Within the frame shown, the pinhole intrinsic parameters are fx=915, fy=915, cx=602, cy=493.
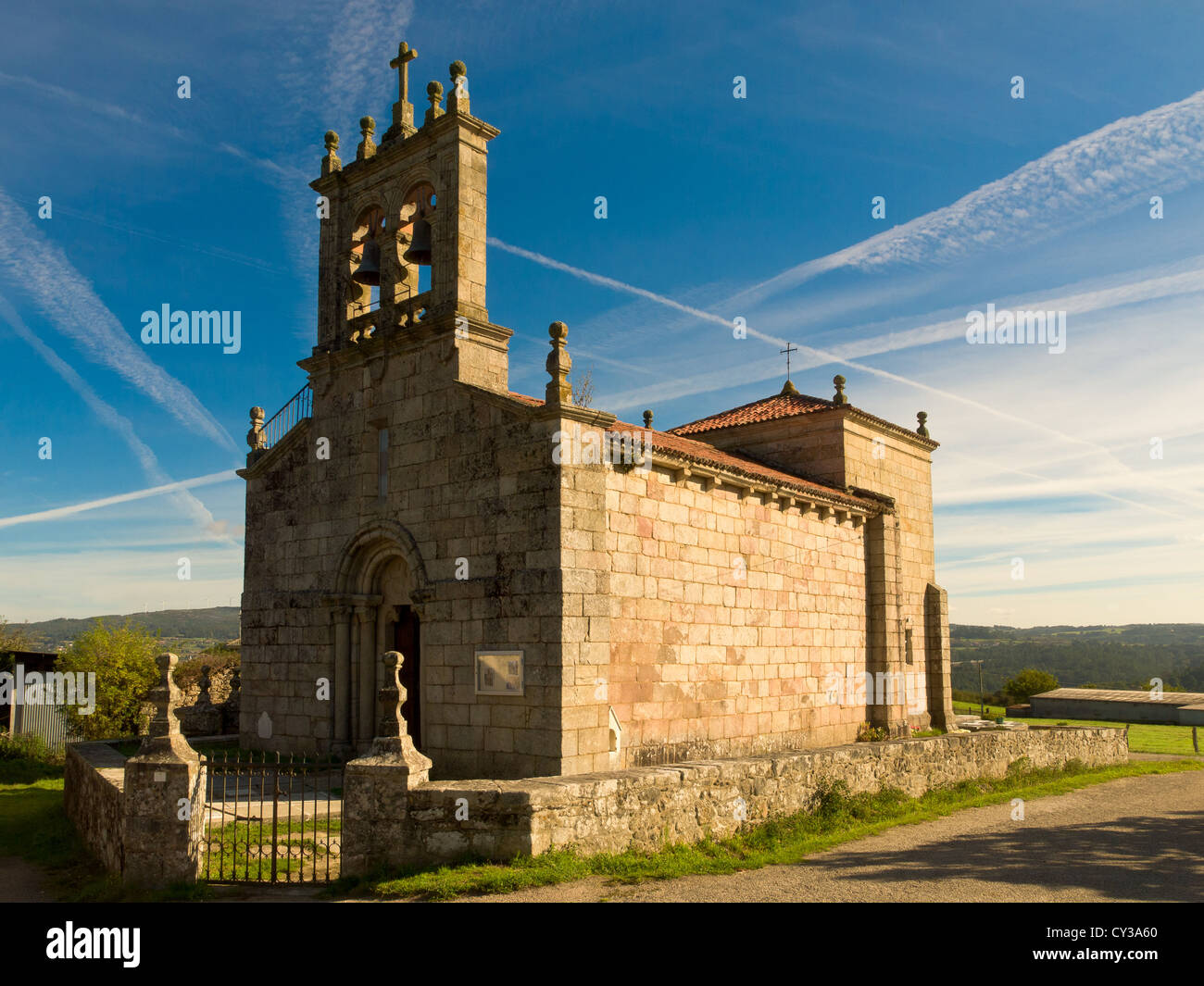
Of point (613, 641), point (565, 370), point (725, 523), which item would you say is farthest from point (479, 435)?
point (725, 523)

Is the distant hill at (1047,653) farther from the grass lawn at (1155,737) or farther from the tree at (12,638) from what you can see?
the tree at (12,638)

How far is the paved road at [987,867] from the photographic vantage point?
7.45 metres

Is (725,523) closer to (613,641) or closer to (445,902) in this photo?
(613,641)

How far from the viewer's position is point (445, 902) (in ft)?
23.1

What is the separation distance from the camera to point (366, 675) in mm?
14375

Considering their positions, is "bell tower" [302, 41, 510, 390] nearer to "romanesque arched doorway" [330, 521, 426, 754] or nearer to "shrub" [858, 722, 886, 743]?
"romanesque arched doorway" [330, 521, 426, 754]

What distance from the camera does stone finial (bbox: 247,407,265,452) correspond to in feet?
55.4

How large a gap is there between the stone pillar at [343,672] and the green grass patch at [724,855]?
6.76m

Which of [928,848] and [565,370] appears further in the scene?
[565,370]

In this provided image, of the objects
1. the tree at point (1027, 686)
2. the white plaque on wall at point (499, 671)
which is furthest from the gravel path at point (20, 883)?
the tree at point (1027, 686)

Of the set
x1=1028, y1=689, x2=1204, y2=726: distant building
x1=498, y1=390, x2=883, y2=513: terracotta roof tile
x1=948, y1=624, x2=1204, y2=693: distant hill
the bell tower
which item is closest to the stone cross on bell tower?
the bell tower

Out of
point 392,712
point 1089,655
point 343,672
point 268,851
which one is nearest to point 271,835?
point 268,851

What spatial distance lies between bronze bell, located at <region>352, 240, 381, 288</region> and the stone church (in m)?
0.04
